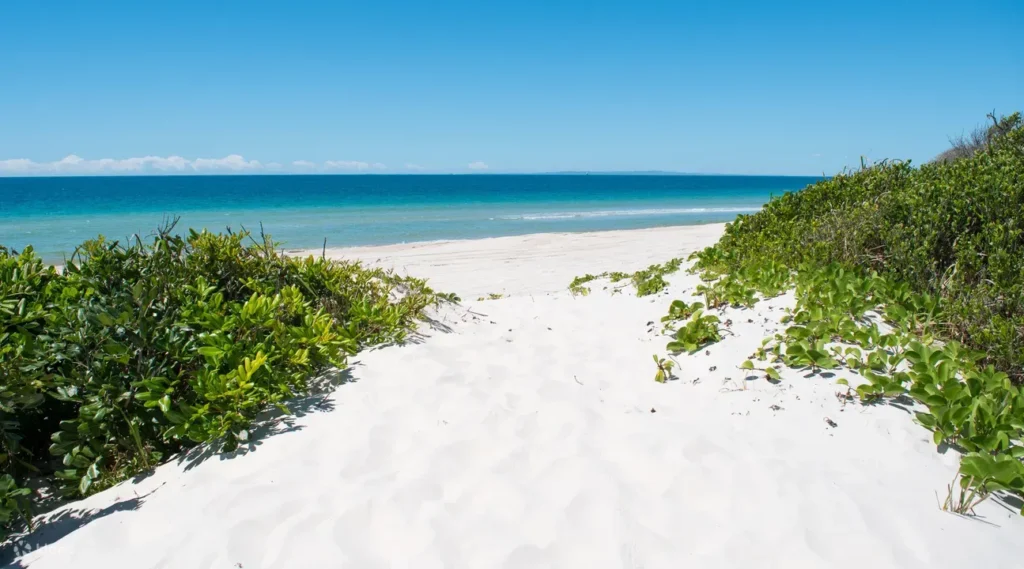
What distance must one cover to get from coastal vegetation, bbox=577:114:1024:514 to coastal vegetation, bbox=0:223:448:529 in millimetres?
2764

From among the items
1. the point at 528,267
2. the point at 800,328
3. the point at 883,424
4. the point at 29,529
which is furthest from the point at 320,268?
the point at 528,267

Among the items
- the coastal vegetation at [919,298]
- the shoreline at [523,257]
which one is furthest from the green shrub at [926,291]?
the shoreline at [523,257]

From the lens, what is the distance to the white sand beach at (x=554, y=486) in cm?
232

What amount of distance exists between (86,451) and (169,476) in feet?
1.70

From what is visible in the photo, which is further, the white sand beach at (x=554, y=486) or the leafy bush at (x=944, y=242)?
the leafy bush at (x=944, y=242)

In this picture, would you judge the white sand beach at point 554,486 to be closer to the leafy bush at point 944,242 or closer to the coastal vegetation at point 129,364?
the coastal vegetation at point 129,364

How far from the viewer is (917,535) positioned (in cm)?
232

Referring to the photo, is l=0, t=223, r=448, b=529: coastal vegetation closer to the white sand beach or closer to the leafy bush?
the white sand beach

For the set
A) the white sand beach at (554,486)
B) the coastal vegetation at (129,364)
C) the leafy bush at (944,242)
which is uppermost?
the leafy bush at (944,242)

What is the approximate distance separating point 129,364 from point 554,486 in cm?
265

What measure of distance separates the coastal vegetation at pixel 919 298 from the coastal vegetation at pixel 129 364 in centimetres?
276

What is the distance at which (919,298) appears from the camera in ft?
13.9

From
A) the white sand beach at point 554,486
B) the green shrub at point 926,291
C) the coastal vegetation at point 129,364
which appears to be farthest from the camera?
the coastal vegetation at point 129,364

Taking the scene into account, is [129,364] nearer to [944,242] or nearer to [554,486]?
[554,486]
